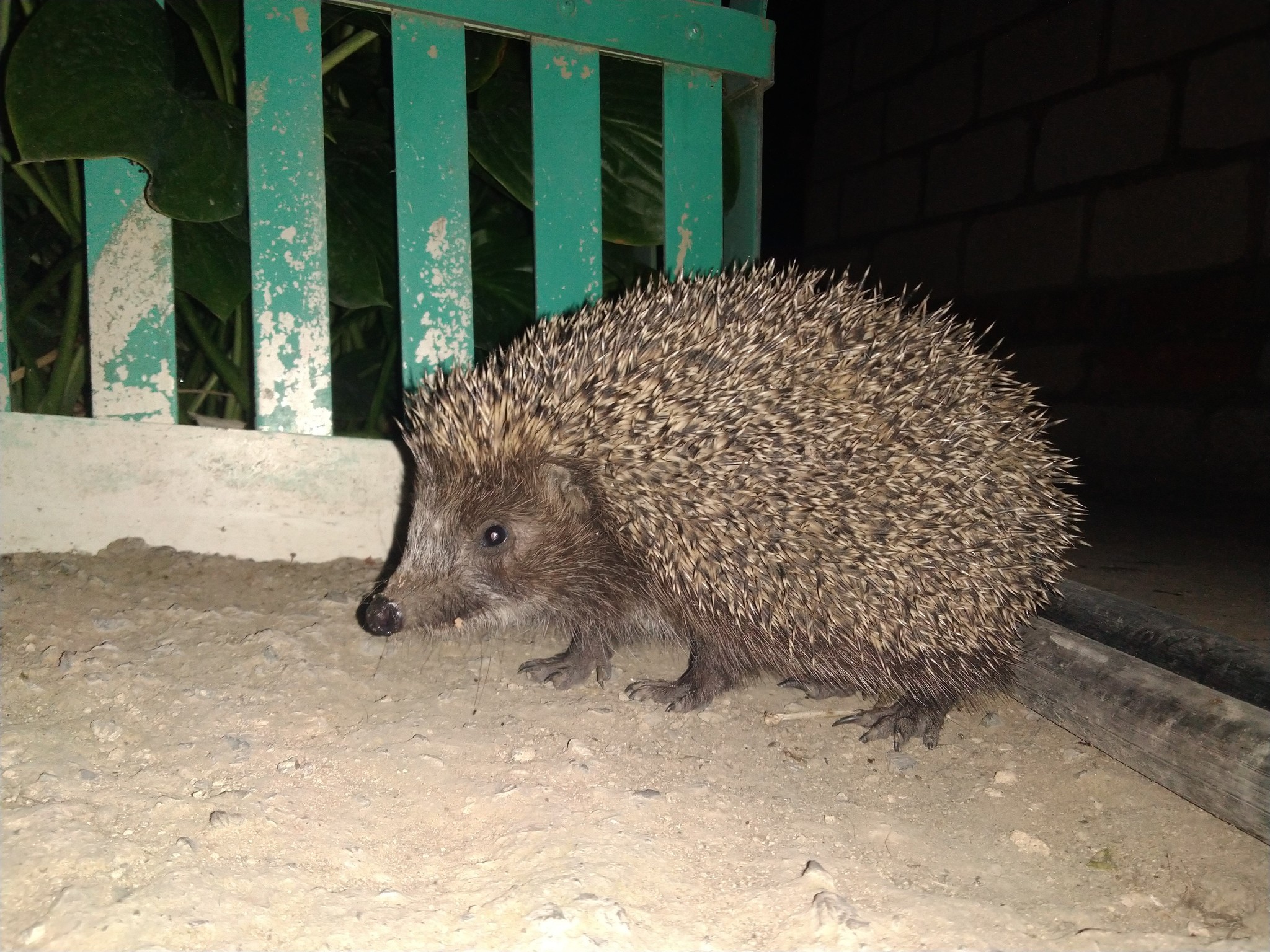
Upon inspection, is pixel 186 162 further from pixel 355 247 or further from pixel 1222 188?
pixel 1222 188

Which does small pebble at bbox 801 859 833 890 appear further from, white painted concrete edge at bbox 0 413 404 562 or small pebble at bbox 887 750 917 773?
white painted concrete edge at bbox 0 413 404 562

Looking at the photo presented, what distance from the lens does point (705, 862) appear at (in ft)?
6.82

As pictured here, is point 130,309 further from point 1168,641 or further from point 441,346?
point 1168,641

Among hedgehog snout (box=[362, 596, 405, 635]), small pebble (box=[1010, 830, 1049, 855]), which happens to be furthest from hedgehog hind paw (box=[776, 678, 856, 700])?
hedgehog snout (box=[362, 596, 405, 635])

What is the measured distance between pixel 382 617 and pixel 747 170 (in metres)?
2.87

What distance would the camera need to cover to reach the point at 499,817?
2166 mm

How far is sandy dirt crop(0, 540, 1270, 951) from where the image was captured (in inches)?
69.6

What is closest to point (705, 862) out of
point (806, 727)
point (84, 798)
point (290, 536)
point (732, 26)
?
point (806, 727)

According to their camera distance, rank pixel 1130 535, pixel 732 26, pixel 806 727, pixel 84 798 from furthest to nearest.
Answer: pixel 1130 535
pixel 732 26
pixel 806 727
pixel 84 798

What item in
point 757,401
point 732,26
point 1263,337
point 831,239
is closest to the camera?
→ point 757,401

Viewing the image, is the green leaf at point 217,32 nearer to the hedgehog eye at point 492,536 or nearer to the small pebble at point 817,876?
the hedgehog eye at point 492,536

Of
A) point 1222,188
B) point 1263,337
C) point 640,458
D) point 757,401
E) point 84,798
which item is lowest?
point 84,798

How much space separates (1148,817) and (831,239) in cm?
897

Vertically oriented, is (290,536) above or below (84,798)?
above
